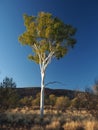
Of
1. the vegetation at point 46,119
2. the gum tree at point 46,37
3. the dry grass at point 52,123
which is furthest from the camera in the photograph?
the gum tree at point 46,37

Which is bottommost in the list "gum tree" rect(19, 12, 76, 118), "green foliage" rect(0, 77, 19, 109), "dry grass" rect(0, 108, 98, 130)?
"dry grass" rect(0, 108, 98, 130)

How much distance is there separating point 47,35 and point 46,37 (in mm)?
535

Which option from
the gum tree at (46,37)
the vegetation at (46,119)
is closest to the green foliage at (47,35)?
the gum tree at (46,37)

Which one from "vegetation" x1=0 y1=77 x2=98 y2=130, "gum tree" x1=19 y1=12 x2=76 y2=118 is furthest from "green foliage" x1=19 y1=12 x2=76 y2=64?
"vegetation" x1=0 y1=77 x2=98 y2=130

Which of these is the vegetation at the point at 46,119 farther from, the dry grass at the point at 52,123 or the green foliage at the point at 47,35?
the green foliage at the point at 47,35

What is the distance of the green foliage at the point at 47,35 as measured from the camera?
36469 millimetres

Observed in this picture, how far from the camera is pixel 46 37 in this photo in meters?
36.6

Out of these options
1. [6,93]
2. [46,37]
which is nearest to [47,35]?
[46,37]

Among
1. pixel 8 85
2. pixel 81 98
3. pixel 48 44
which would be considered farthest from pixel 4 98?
pixel 81 98

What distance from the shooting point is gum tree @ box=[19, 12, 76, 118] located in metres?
36.4

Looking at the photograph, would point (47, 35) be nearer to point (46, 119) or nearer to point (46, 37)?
point (46, 37)

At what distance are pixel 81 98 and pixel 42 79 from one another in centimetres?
766

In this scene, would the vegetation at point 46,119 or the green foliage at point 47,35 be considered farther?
the green foliage at point 47,35

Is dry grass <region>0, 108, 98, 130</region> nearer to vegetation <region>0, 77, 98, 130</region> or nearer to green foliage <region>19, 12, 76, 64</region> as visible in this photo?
vegetation <region>0, 77, 98, 130</region>
